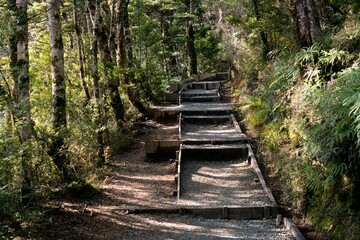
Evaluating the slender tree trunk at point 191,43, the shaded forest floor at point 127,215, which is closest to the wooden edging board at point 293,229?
the shaded forest floor at point 127,215

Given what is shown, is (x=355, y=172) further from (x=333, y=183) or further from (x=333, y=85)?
(x=333, y=85)

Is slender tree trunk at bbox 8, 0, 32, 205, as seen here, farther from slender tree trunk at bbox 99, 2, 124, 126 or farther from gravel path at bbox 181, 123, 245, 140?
gravel path at bbox 181, 123, 245, 140

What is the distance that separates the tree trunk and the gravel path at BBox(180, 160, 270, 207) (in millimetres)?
3492

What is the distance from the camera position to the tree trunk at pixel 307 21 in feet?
27.7

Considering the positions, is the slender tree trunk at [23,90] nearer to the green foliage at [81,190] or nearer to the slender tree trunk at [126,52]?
the green foliage at [81,190]

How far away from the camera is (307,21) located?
853 cm

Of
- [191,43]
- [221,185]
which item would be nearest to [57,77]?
[221,185]

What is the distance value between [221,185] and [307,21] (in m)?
4.31

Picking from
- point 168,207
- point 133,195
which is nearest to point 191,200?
point 168,207

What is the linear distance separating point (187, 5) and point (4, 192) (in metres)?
24.4

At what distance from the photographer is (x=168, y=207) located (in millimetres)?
7293

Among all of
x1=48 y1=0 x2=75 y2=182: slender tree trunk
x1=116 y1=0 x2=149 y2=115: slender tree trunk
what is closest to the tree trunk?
x1=48 y1=0 x2=75 y2=182: slender tree trunk

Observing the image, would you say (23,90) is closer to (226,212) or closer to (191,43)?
(226,212)

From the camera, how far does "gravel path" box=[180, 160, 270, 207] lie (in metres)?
7.70
